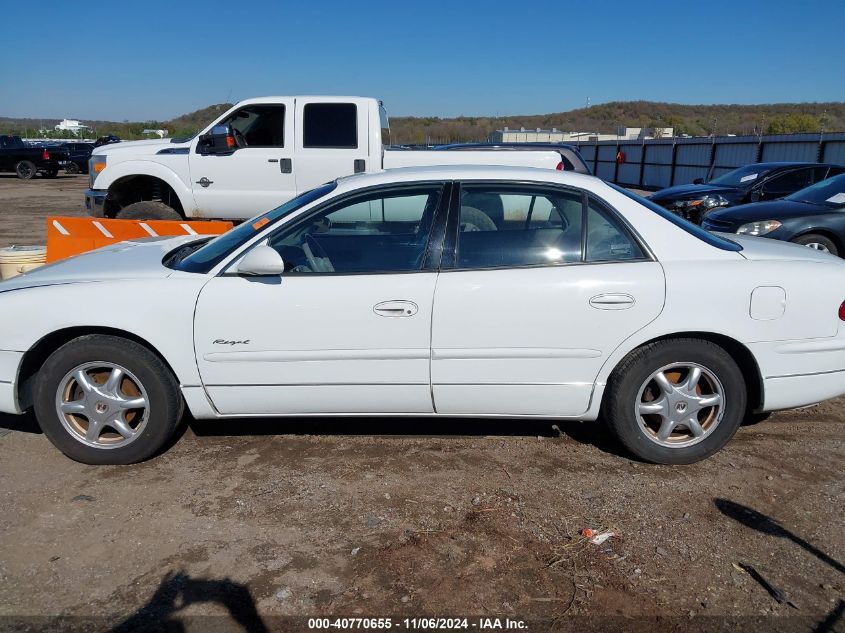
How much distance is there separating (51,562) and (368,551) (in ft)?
4.59

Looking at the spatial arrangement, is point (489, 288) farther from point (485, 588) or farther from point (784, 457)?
point (784, 457)

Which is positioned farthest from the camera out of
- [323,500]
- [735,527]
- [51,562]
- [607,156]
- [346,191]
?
[607,156]

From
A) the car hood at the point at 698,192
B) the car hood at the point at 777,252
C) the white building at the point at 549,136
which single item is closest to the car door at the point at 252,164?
the car hood at the point at 777,252

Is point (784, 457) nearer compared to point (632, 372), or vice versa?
point (632, 372)

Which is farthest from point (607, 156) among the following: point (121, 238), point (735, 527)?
point (735, 527)

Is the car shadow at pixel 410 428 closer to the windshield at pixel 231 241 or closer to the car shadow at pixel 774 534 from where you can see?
the car shadow at pixel 774 534

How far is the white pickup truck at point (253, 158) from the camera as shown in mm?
8258

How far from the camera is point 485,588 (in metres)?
2.79

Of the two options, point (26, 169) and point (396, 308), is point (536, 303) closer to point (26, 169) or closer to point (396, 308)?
point (396, 308)

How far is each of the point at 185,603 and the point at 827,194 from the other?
9569mm

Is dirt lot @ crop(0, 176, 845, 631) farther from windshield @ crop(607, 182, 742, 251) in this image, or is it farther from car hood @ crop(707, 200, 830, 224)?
car hood @ crop(707, 200, 830, 224)

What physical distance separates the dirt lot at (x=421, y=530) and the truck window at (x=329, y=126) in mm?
4817

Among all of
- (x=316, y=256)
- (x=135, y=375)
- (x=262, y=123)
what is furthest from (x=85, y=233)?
(x=316, y=256)

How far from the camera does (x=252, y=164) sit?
27.6 ft
